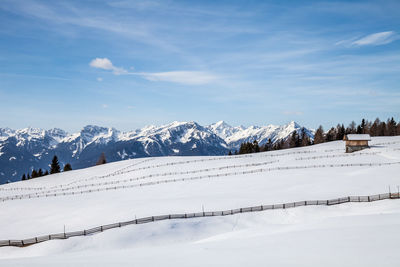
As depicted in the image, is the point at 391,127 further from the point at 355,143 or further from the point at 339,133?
the point at 355,143

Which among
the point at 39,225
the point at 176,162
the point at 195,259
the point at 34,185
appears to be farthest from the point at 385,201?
the point at 34,185

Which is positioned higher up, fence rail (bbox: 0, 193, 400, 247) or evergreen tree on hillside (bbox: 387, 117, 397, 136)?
evergreen tree on hillside (bbox: 387, 117, 397, 136)

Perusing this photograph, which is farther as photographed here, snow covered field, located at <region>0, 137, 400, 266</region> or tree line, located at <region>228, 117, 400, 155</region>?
tree line, located at <region>228, 117, 400, 155</region>

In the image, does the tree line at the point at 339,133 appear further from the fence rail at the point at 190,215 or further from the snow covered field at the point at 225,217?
the fence rail at the point at 190,215

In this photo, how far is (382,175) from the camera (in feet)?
166

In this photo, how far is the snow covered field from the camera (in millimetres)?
17906

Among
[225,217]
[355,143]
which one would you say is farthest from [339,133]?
[225,217]

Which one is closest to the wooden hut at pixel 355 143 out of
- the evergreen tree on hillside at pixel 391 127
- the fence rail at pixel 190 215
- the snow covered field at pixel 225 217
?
the snow covered field at pixel 225 217

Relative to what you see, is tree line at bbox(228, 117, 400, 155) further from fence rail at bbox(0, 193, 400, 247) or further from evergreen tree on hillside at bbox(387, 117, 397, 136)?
fence rail at bbox(0, 193, 400, 247)

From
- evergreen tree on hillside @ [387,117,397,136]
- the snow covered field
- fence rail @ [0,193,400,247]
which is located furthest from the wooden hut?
evergreen tree on hillside @ [387,117,397,136]

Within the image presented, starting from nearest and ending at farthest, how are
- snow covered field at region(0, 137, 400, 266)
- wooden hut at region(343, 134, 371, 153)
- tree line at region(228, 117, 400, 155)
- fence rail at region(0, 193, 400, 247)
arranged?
snow covered field at region(0, 137, 400, 266)
fence rail at region(0, 193, 400, 247)
wooden hut at region(343, 134, 371, 153)
tree line at region(228, 117, 400, 155)

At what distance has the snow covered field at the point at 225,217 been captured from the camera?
58.7ft

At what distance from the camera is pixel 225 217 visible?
107 ft

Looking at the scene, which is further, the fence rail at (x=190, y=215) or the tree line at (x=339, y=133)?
the tree line at (x=339, y=133)
